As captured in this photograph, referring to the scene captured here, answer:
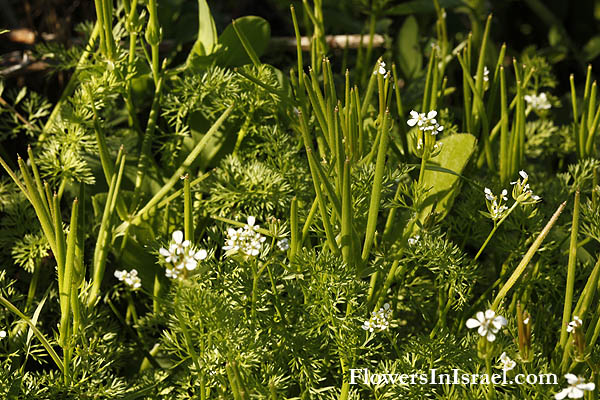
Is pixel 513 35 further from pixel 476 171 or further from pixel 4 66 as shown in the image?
pixel 4 66

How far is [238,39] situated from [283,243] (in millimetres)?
471

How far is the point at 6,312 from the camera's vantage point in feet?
2.84

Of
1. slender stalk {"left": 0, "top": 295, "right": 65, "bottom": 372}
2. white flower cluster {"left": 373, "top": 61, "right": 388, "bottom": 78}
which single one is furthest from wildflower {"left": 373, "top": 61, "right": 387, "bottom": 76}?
slender stalk {"left": 0, "top": 295, "right": 65, "bottom": 372}

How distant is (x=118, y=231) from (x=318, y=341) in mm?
330

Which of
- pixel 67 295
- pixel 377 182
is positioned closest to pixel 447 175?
pixel 377 182

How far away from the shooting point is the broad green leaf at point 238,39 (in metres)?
1.06

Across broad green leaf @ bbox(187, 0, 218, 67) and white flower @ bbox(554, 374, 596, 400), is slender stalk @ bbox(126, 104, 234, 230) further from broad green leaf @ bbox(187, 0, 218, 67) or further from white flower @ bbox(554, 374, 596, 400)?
white flower @ bbox(554, 374, 596, 400)

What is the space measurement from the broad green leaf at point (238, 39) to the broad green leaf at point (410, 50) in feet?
1.23

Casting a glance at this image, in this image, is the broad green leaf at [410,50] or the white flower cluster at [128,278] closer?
the white flower cluster at [128,278]

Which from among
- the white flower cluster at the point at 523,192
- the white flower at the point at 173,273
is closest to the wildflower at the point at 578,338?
the white flower cluster at the point at 523,192

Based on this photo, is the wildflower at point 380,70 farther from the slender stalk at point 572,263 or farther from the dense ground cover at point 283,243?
the slender stalk at point 572,263

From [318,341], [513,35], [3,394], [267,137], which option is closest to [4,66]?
[267,137]

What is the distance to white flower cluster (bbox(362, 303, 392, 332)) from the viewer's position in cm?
73

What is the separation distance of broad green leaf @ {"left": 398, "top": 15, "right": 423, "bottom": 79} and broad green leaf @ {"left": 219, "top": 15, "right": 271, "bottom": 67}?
38 cm
